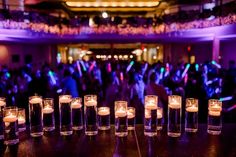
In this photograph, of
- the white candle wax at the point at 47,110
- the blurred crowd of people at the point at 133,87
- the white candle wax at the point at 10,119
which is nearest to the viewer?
the white candle wax at the point at 10,119

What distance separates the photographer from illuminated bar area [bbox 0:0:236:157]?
69.9 inches

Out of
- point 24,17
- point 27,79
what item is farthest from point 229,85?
point 24,17

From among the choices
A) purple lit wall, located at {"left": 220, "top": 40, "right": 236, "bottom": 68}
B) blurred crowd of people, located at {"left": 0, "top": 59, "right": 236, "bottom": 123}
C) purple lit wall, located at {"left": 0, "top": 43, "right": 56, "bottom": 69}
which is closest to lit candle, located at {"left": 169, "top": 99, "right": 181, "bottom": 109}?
blurred crowd of people, located at {"left": 0, "top": 59, "right": 236, "bottom": 123}

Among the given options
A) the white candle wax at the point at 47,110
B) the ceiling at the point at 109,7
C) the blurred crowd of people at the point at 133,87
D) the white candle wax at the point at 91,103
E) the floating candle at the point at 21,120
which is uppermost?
the ceiling at the point at 109,7

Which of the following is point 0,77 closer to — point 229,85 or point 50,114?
point 50,114

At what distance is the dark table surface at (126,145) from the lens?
161cm

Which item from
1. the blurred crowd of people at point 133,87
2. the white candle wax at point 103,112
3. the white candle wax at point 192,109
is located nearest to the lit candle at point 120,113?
the white candle wax at point 103,112

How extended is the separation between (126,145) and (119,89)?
493 cm

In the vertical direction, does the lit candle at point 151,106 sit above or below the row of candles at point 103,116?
above

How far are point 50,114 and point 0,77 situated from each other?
15.2 feet

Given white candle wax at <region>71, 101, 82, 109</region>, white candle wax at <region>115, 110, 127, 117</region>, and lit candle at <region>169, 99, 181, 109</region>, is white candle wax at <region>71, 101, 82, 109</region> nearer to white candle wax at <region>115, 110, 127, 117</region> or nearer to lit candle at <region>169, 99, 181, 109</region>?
white candle wax at <region>115, 110, 127, 117</region>

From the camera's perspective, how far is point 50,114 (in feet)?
6.67

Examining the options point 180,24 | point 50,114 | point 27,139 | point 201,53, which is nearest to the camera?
point 27,139

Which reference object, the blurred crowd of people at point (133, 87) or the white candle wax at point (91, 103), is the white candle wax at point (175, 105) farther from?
the blurred crowd of people at point (133, 87)
